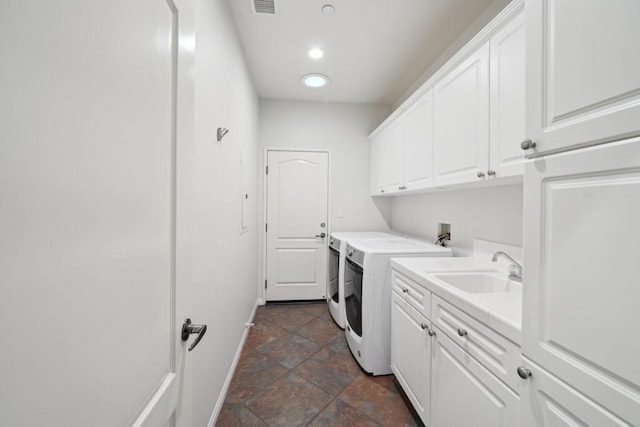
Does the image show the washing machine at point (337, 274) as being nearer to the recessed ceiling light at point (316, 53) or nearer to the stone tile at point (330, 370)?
the stone tile at point (330, 370)

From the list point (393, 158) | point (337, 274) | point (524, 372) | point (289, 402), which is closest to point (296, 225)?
point (337, 274)

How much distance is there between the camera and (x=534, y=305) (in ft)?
2.46

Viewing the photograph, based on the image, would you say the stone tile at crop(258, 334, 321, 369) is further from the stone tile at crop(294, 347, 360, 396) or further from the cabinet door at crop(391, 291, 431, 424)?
the cabinet door at crop(391, 291, 431, 424)

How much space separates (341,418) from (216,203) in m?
1.52

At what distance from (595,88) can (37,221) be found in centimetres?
111

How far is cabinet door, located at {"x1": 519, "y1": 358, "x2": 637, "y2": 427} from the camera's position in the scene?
23.6 inches

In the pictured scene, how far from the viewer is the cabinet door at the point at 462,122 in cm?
141

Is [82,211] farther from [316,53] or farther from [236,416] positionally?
[316,53]

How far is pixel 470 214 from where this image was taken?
1967 millimetres

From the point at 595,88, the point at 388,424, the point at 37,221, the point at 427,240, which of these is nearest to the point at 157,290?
the point at 37,221

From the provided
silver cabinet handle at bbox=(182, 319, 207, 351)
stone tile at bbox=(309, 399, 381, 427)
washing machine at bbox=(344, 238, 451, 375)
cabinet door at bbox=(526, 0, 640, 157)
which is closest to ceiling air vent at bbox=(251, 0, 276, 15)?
cabinet door at bbox=(526, 0, 640, 157)

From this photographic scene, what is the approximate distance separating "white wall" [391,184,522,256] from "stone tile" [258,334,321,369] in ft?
5.03

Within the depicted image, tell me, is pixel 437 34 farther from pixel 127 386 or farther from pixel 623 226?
pixel 127 386

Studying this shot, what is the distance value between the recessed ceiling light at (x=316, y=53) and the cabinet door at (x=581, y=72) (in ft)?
6.20
